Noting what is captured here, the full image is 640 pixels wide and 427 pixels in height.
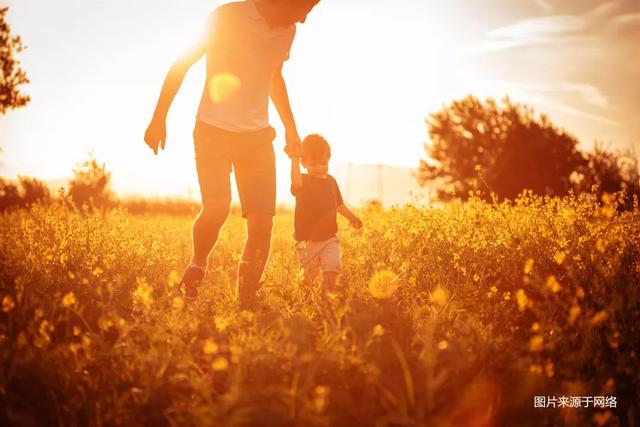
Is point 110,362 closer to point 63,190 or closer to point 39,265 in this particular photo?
point 39,265

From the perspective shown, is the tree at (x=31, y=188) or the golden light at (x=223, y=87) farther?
the tree at (x=31, y=188)

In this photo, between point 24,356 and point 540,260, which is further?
point 540,260

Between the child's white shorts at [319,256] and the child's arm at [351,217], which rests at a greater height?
the child's arm at [351,217]

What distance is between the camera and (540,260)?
3889 mm

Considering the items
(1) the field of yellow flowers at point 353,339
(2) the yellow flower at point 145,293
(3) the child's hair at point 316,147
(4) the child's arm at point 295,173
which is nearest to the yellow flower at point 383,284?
(1) the field of yellow flowers at point 353,339

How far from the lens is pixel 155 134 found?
132 inches

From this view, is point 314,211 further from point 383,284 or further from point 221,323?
point 221,323

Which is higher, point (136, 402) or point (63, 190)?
point (63, 190)

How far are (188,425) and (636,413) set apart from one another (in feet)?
6.05

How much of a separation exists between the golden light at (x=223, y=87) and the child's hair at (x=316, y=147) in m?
1.12

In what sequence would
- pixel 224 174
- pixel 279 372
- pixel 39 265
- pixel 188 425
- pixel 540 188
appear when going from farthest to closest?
pixel 540 188 → pixel 39 265 → pixel 224 174 → pixel 279 372 → pixel 188 425

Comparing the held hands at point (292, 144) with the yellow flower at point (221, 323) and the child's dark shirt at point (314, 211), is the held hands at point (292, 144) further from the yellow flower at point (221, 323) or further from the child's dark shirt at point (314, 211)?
the yellow flower at point (221, 323)

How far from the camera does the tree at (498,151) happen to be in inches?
984

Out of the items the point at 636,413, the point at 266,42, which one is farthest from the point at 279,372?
the point at 266,42
